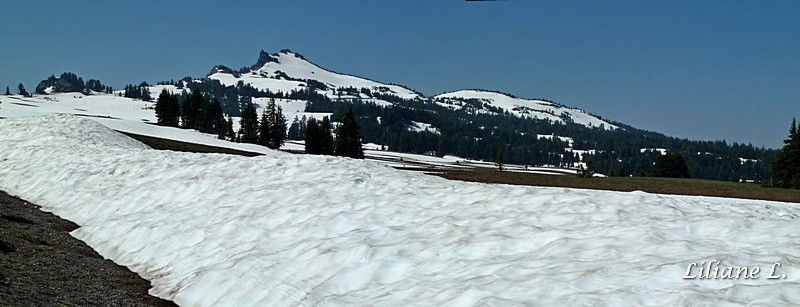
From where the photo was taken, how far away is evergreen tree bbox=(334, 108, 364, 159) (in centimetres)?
9144

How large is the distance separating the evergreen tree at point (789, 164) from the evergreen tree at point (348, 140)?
61.3 meters

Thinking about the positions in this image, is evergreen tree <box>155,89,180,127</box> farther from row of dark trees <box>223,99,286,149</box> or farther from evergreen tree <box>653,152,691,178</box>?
evergreen tree <box>653,152,691,178</box>

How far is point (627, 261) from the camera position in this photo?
9.34 metres

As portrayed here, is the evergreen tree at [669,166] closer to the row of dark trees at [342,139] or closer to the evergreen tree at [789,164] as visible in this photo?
the evergreen tree at [789,164]

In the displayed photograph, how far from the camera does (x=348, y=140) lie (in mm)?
91812

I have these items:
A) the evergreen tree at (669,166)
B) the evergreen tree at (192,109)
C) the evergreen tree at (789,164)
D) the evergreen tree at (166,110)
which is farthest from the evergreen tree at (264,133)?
the evergreen tree at (789,164)

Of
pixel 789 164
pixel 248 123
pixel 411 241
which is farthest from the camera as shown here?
pixel 248 123

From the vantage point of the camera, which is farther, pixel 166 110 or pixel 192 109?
pixel 192 109

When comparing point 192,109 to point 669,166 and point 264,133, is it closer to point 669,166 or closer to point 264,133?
point 264,133

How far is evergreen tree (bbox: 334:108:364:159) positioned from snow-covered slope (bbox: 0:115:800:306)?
68.7m

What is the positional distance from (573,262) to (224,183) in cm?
1493

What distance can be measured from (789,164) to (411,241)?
78339mm

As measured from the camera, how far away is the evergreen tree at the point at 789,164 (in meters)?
70.3

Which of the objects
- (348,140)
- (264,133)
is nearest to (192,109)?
(264,133)
